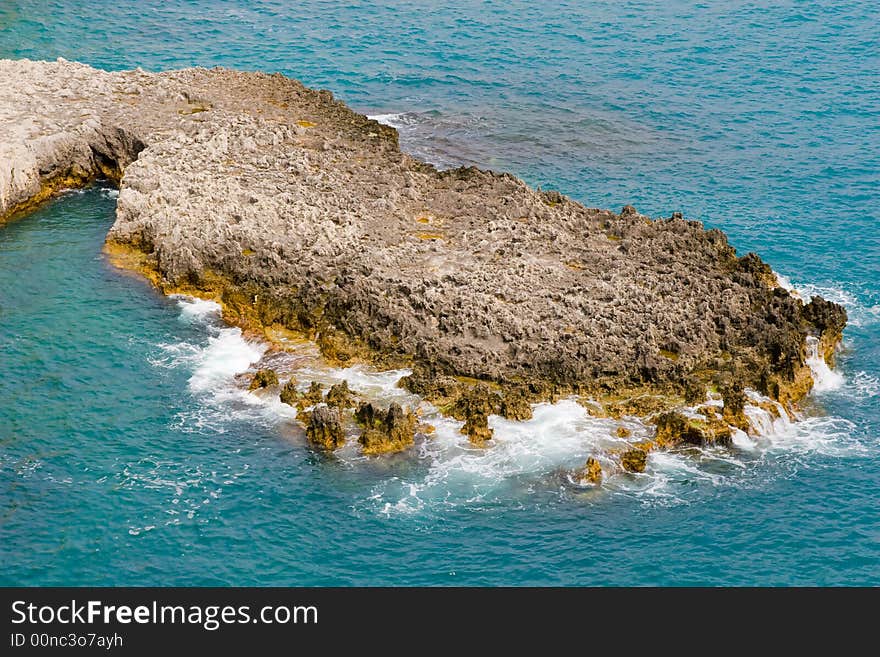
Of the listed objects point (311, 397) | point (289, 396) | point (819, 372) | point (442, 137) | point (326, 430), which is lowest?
point (326, 430)

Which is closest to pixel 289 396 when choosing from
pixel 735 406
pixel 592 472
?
pixel 592 472

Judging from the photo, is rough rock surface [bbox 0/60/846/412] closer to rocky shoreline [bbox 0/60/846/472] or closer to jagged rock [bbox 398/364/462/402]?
rocky shoreline [bbox 0/60/846/472]

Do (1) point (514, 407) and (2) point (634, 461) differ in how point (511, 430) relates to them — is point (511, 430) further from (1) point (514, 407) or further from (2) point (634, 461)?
(2) point (634, 461)

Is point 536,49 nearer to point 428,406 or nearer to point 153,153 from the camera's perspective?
point 153,153

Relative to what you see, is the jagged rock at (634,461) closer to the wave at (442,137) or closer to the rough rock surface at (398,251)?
the rough rock surface at (398,251)

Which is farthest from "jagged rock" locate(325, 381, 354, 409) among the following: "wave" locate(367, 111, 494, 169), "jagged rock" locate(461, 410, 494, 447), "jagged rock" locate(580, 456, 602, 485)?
"wave" locate(367, 111, 494, 169)
